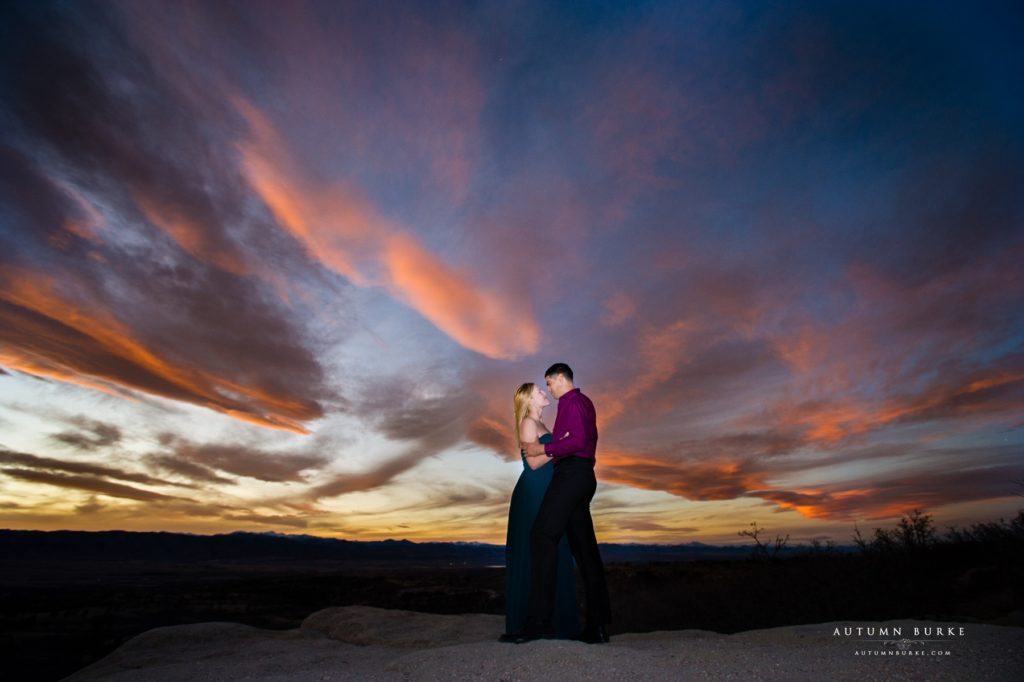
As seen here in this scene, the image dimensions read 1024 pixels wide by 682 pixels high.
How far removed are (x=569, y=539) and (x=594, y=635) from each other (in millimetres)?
974

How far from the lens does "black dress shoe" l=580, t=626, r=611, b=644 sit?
18.1 ft

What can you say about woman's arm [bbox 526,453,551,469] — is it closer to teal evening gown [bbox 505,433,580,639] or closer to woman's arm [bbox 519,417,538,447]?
woman's arm [bbox 519,417,538,447]

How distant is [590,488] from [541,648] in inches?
61.6

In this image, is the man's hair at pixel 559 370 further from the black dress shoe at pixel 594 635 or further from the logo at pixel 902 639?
the logo at pixel 902 639

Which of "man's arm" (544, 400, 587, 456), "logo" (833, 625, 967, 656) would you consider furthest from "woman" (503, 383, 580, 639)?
"logo" (833, 625, 967, 656)

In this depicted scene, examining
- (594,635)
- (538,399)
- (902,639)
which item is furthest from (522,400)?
(902,639)

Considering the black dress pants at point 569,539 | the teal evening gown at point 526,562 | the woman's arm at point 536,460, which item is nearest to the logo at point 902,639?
the black dress pants at point 569,539

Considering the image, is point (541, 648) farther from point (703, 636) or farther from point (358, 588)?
point (358, 588)

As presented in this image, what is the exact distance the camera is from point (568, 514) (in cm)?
542

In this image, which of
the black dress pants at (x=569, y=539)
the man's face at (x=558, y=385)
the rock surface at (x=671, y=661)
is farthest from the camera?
the man's face at (x=558, y=385)

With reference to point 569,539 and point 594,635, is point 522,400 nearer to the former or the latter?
point 569,539

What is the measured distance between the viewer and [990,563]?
42.0 feet

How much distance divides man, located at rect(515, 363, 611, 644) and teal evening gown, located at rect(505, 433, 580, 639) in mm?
673

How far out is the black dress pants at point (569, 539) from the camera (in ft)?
17.5
